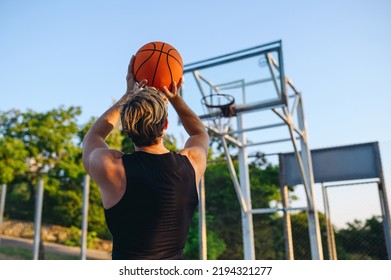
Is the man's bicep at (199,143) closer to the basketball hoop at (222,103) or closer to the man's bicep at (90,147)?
the man's bicep at (90,147)

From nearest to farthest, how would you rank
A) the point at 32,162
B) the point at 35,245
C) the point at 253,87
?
the point at 253,87, the point at 35,245, the point at 32,162

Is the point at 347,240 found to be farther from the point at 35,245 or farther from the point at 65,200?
the point at 65,200

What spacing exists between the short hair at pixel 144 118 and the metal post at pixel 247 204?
633 centimetres

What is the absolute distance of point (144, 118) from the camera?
1.38m

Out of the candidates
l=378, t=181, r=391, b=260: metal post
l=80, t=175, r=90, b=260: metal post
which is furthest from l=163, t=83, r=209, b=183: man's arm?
l=80, t=175, r=90, b=260: metal post

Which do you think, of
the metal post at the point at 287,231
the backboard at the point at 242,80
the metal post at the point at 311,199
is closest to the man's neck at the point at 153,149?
the backboard at the point at 242,80

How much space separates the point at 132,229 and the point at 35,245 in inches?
327

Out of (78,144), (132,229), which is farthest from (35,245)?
(132,229)

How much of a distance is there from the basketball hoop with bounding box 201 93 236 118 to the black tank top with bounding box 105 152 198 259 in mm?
5640

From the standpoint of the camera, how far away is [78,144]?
494 inches

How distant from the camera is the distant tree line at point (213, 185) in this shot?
415 inches

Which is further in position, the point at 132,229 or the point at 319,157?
the point at 319,157
